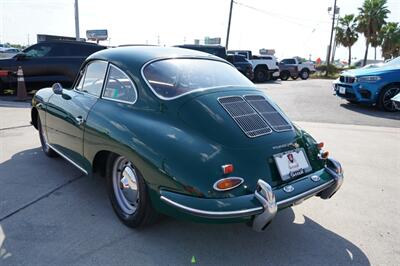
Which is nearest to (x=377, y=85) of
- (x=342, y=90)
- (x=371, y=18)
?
(x=342, y=90)

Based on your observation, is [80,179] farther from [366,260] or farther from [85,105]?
[366,260]

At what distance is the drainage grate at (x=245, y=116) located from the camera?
9.05 ft

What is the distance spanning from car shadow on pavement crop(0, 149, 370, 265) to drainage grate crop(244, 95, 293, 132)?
90 cm

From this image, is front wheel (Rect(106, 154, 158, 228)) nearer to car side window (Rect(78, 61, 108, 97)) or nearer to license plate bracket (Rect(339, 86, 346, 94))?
car side window (Rect(78, 61, 108, 97))

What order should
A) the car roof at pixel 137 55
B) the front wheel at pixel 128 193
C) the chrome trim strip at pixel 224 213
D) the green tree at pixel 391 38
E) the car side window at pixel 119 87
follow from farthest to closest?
the green tree at pixel 391 38 < the car roof at pixel 137 55 < the car side window at pixel 119 87 < the front wheel at pixel 128 193 < the chrome trim strip at pixel 224 213

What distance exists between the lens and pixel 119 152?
2842 mm

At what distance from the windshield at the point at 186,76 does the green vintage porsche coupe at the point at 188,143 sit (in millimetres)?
11

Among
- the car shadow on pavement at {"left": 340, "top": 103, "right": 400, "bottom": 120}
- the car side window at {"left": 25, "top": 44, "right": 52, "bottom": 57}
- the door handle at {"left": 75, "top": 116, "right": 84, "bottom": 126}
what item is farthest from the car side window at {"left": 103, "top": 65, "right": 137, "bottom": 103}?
the car side window at {"left": 25, "top": 44, "right": 52, "bottom": 57}

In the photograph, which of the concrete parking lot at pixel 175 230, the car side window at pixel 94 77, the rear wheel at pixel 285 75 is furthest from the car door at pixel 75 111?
the rear wheel at pixel 285 75

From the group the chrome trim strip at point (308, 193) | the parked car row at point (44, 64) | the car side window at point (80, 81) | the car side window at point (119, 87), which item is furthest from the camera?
the parked car row at point (44, 64)

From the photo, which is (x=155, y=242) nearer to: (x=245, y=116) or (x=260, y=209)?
(x=260, y=209)

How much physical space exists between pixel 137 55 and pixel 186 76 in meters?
0.57

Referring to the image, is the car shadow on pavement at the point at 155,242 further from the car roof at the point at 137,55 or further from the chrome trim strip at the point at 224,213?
the car roof at the point at 137,55

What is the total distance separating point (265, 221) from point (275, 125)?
0.95m
